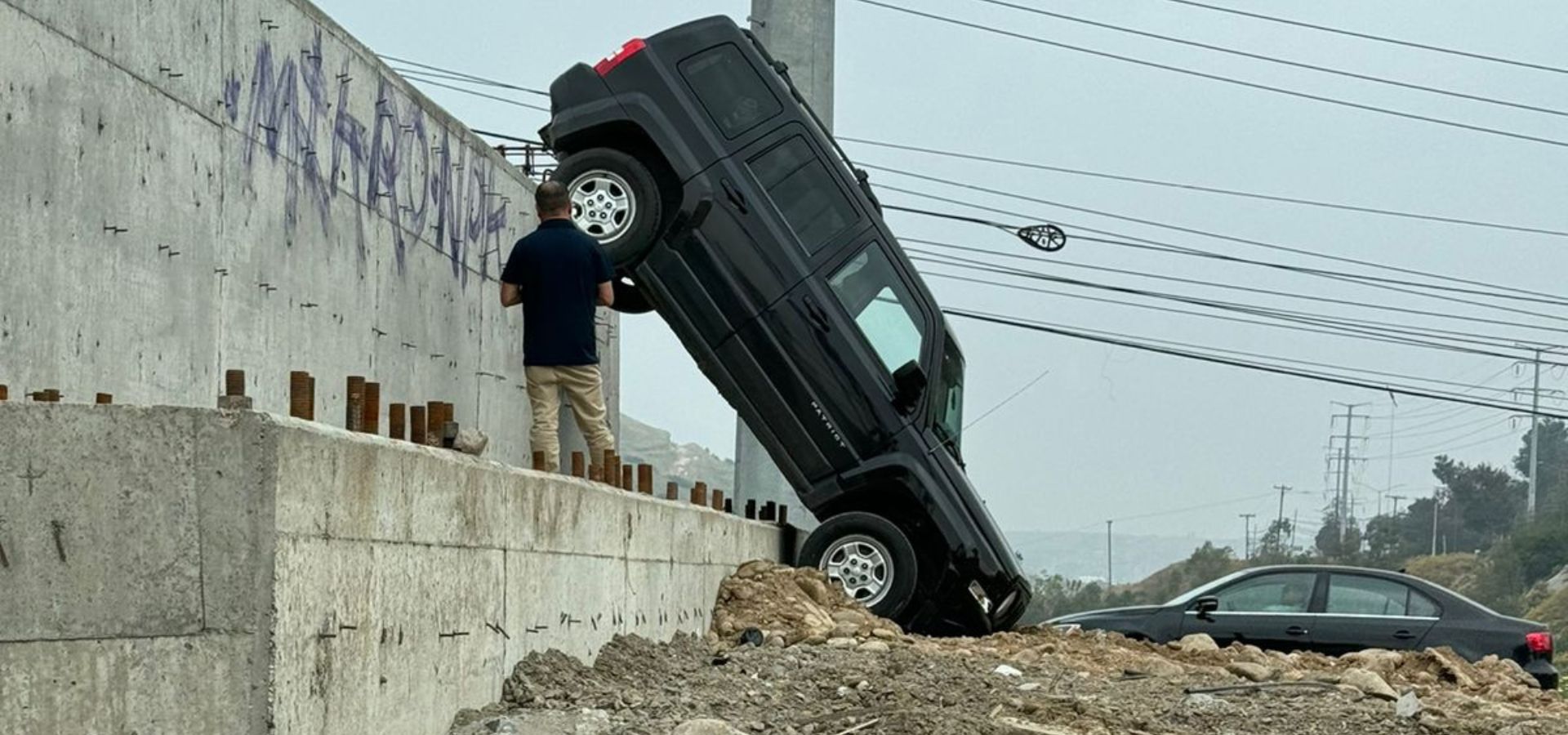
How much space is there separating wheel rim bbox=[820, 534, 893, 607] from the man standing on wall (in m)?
3.03

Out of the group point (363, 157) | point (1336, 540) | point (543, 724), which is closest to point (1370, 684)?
point (543, 724)

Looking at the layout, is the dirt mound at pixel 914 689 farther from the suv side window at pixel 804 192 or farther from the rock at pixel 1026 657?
the suv side window at pixel 804 192

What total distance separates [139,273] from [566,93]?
6.40 metres

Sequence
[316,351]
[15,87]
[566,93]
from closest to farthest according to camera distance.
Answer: [15,87] → [316,351] → [566,93]

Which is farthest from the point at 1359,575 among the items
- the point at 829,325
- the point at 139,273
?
the point at 139,273

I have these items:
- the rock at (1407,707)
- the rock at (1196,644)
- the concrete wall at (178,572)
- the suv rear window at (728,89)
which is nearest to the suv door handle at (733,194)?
the suv rear window at (728,89)

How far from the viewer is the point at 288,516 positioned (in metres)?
5.01

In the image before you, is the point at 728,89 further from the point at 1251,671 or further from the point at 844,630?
the point at 1251,671

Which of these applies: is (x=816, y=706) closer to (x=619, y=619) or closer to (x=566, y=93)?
(x=619, y=619)

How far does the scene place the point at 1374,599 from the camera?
1661 cm

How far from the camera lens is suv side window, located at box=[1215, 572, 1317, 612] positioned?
653 inches

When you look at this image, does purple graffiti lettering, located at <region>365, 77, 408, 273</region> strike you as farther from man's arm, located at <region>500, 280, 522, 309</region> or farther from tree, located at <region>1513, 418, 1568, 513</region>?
tree, located at <region>1513, 418, 1568, 513</region>

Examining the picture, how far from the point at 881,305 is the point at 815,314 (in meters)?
0.61

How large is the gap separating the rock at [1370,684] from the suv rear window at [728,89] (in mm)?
5425
